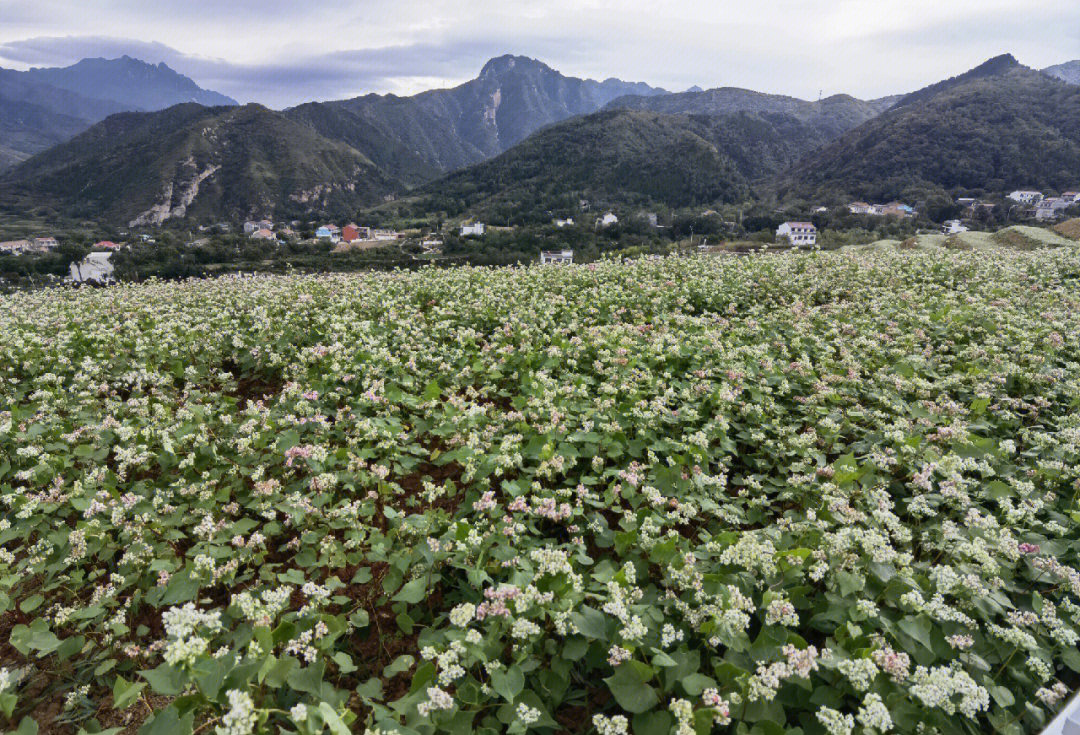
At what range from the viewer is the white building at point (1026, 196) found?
10585 centimetres

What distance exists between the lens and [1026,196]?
354ft

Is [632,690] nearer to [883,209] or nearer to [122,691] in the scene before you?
[122,691]

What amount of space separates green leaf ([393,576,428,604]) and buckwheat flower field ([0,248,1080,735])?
0.06 meters

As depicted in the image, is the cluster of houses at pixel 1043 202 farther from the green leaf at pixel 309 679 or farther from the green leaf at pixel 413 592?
the green leaf at pixel 309 679

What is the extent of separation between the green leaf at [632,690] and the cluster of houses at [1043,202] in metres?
118

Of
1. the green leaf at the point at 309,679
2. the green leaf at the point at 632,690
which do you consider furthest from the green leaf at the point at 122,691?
the green leaf at the point at 632,690

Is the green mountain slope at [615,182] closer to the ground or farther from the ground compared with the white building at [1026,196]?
farther from the ground

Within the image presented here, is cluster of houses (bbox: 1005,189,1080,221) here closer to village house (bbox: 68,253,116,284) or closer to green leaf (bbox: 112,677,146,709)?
green leaf (bbox: 112,677,146,709)

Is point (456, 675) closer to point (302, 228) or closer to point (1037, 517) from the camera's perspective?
point (1037, 517)

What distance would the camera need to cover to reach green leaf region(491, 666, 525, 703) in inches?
120

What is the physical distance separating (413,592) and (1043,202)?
13878 cm

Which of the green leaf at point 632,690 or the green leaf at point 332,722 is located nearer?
the green leaf at point 332,722

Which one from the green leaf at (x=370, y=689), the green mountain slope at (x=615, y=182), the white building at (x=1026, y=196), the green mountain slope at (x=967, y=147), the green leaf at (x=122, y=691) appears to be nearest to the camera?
the green leaf at (x=122, y=691)

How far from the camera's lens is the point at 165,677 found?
2.88 metres
